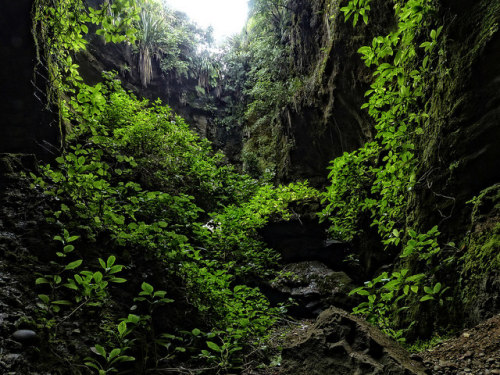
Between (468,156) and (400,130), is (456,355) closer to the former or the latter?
(468,156)

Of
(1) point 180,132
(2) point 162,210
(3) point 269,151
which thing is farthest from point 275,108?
(2) point 162,210


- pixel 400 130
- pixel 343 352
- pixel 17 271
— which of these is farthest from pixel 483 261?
pixel 17 271

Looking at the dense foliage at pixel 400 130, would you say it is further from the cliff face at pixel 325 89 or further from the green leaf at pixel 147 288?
the cliff face at pixel 325 89

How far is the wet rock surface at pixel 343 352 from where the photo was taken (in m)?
1.77

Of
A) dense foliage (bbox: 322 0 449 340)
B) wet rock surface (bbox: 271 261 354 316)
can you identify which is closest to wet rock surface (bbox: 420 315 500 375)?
dense foliage (bbox: 322 0 449 340)

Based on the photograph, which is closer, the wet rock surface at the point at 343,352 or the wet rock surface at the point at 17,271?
the wet rock surface at the point at 17,271

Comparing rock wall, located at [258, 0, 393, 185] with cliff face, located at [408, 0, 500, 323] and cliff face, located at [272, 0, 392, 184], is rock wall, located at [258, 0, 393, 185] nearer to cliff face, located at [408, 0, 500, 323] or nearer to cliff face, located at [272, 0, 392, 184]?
cliff face, located at [272, 0, 392, 184]

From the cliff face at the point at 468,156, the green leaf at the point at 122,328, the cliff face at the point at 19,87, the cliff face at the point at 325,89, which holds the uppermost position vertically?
the cliff face at the point at 325,89

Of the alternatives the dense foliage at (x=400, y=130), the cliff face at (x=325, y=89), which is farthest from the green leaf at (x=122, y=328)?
the cliff face at (x=325, y=89)

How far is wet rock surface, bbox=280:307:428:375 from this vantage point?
1768mm

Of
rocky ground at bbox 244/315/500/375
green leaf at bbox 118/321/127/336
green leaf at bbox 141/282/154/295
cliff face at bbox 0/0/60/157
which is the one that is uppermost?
cliff face at bbox 0/0/60/157

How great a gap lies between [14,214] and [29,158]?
83cm

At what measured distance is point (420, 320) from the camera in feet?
8.25

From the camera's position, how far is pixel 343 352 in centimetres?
197
